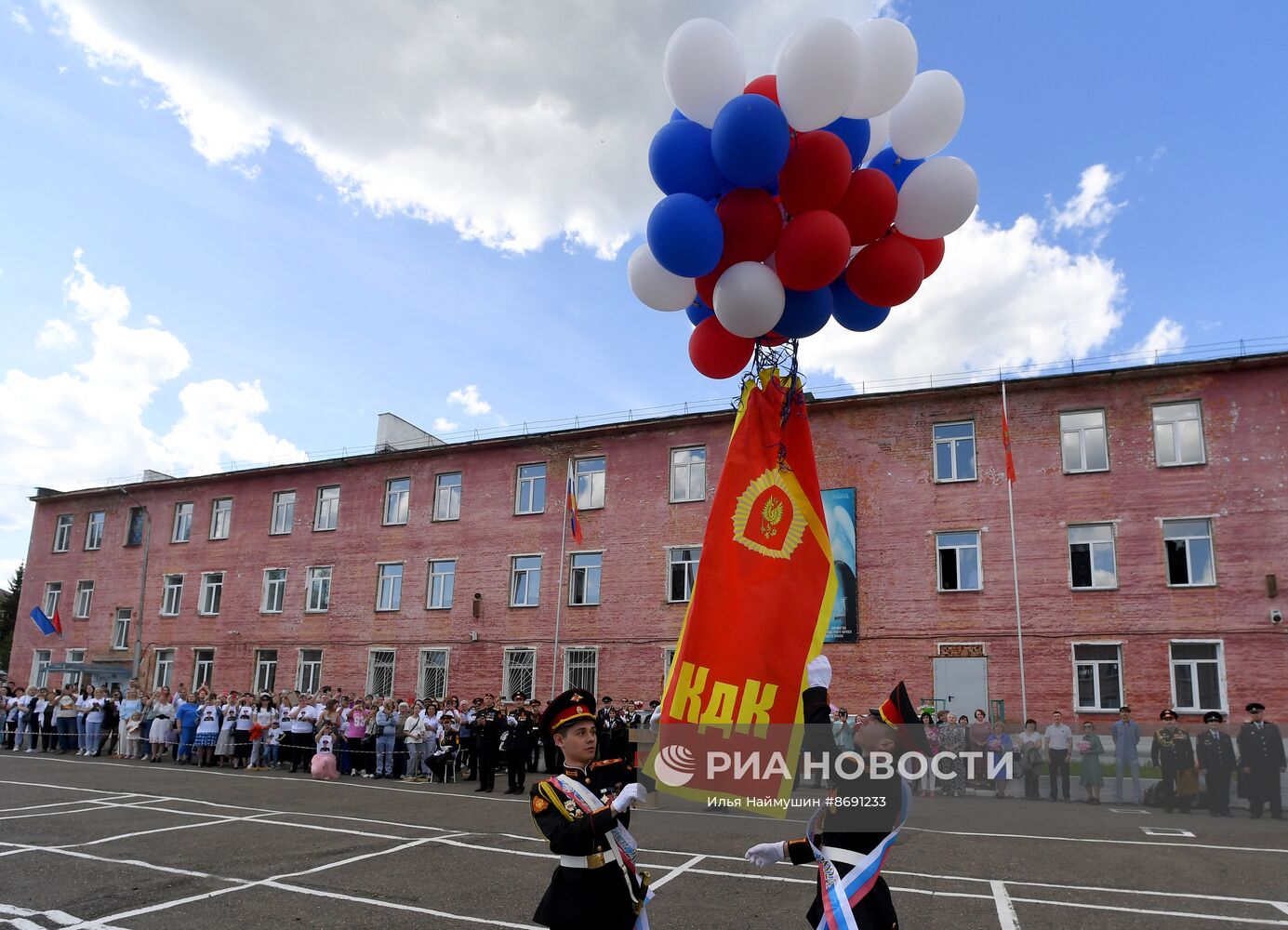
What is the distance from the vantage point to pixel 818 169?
558 cm

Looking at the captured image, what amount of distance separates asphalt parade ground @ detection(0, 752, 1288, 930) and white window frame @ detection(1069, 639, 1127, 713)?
7.14 metres

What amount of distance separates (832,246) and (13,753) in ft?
91.4

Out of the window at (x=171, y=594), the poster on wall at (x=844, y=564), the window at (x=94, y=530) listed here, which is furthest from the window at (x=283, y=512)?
the poster on wall at (x=844, y=564)

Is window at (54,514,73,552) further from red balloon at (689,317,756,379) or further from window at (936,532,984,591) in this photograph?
red balloon at (689,317,756,379)

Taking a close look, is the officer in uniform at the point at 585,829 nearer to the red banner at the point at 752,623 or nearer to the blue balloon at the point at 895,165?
the red banner at the point at 752,623

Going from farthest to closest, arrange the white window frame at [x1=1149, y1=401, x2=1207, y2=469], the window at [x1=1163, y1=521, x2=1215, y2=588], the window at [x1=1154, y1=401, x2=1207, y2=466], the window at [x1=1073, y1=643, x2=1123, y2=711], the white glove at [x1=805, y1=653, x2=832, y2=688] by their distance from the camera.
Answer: the window at [x1=1154, y1=401, x2=1207, y2=466] < the white window frame at [x1=1149, y1=401, x2=1207, y2=469] < the window at [x1=1073, y1=643, x2=1123, y2=711] < the window at [x1=1163, y1=521, x2=1215, y2=588] < the white glove at [x1=805, y1=653, x2=832, y2=688]

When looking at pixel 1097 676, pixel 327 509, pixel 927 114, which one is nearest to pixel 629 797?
pixel 927 114

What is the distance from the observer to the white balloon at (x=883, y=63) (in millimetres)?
5766

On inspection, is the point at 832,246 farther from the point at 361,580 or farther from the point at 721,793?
the point at 361,580

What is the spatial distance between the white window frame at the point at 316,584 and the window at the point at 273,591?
129 centimetres

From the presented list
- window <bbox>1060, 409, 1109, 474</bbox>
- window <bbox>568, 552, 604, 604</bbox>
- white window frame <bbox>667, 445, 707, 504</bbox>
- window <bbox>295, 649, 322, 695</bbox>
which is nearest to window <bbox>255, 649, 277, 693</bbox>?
window <bbox>295, 649, 322, 695</bbox>

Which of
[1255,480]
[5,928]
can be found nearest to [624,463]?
[1255,480]

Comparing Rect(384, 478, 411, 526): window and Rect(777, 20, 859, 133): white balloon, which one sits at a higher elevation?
Rect(384, 478, 411, 526): window

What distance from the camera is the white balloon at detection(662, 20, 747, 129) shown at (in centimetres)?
584
